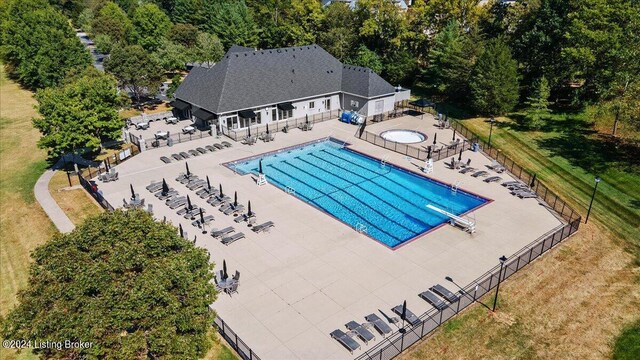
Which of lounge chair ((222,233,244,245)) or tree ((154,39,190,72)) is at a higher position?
tree ((154,39,190,72))

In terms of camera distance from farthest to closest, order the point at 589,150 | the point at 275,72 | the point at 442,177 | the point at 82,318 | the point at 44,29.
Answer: the point at 44,29, the point at 275,72, the point at 589,150, the point at 442,177, the point at 82,318

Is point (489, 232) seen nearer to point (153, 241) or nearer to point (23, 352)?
point (153, 241)

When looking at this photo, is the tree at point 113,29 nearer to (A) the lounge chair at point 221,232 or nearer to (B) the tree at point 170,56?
(B) the tree at point 170,56

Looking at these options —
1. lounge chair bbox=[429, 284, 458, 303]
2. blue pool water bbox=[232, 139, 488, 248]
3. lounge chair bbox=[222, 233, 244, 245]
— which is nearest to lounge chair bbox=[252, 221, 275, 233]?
lounge chair bbox=[222, 233, 244, 245]

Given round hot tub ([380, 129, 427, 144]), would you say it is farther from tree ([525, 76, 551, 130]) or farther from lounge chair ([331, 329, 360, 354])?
lounge chair ([331, 329, 360, 354])

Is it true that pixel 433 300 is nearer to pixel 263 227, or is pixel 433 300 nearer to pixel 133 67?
pixel 263 227

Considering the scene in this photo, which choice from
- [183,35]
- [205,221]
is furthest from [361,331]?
[183,35]

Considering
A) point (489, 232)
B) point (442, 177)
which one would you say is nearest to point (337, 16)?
point (442, 177)
